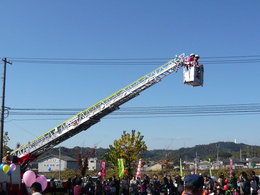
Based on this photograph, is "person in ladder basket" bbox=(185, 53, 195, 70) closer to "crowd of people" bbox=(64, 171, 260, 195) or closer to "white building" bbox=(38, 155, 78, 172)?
"crowd of people" bbox=(64, 171, 260, 195)

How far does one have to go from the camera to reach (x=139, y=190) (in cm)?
2289

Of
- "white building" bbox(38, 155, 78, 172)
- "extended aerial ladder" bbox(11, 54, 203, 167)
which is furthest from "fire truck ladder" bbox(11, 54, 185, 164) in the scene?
"white building" bbox(38, 155, 78, 172)

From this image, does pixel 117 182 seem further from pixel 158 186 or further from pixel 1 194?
pixel 1 194

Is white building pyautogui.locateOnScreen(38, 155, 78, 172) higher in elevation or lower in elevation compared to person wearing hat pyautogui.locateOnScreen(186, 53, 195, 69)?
lower

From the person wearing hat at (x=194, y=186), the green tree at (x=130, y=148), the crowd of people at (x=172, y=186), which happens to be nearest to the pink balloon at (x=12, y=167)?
the crowd of people at (x=172, y=186)

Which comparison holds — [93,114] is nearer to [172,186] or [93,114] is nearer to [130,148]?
[172,186]

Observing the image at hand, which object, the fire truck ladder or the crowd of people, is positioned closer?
the crowd of people

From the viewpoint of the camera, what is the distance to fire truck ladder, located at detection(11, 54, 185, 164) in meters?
20.9

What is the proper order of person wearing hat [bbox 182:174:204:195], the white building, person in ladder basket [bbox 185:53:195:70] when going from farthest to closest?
the white building
person in ladder basket [bbox 185:53:195:70]
person wearing hat [bbox 182:174:204:195]

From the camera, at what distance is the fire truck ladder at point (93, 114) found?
20.9 m

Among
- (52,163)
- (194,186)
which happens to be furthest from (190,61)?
(52,163)

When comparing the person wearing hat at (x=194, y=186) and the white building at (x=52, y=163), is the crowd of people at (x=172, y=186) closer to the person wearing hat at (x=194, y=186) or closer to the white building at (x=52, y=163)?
the person wearing hat at (x=194, y=186)

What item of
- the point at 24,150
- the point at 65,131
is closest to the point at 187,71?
the point at 65,131

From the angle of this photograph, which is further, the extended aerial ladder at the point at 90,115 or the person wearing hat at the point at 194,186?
the extended aerial ladder at the point at 90,115
